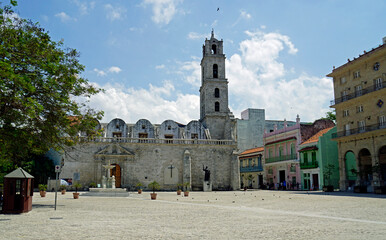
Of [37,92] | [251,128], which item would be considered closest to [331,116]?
[251,128]

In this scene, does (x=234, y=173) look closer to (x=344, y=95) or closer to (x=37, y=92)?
(x=344, y=95)

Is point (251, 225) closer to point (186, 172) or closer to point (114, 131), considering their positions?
point (186, 172)

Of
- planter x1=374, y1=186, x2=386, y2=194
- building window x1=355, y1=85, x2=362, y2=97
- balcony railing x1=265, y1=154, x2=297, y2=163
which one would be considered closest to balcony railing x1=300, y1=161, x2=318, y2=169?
balcony railing x1=265, y1=154, x2=297, y2=163

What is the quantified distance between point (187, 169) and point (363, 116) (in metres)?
20.4

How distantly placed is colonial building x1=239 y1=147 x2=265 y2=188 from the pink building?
166 cm

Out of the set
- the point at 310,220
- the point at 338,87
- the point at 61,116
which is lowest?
the point at 310,220

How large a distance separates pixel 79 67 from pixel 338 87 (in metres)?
30.0

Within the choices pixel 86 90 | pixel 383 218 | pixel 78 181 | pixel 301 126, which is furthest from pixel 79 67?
pixel 301 126

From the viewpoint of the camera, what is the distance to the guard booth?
13.5 metres

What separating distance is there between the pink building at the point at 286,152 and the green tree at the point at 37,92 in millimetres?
32146

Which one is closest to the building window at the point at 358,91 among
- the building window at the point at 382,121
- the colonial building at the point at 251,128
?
the building window at the point at 382,121

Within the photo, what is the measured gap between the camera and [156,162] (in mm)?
41125

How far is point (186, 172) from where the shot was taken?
40719 mm

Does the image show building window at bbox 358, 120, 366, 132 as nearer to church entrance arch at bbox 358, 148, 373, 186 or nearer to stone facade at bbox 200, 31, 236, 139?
church entrance arch at bbox 358, 148, 373, 186
